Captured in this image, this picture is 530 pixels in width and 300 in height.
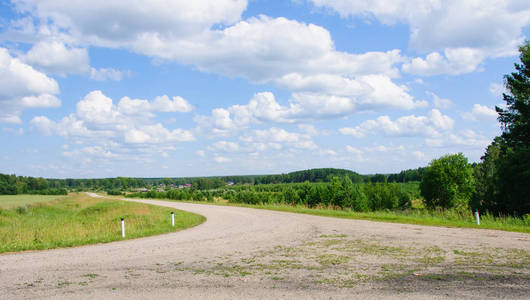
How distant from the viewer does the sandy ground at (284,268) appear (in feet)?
23.2

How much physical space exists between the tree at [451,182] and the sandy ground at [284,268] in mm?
29053

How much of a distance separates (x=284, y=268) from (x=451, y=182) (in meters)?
38.3

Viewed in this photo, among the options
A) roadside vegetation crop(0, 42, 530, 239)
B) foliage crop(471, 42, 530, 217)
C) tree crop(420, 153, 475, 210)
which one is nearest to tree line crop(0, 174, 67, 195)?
roadside vegetation crop(0, 42, 530, 239)

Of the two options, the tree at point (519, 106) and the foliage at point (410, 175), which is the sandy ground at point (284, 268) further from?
the foliage at point (410, 175)

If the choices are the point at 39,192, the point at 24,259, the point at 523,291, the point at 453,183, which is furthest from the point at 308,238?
the point at 39,192

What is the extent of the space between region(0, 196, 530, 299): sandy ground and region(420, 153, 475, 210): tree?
2905 cm

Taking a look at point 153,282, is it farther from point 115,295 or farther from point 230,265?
point 230,265

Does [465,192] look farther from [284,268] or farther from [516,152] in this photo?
[284,268]

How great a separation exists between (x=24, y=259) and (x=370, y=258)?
10.5 meters

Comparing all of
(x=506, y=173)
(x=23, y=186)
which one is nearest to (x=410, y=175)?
(x=506, y=173)

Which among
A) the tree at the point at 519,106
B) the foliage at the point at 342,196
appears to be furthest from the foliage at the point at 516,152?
the foliage at the point at 342,196

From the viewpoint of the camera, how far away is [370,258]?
1018cm

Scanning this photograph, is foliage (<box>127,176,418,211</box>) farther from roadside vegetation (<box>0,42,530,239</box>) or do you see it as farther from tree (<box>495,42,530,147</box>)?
tree (<box>495,42,530,147</box>)

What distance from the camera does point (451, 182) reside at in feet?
135
